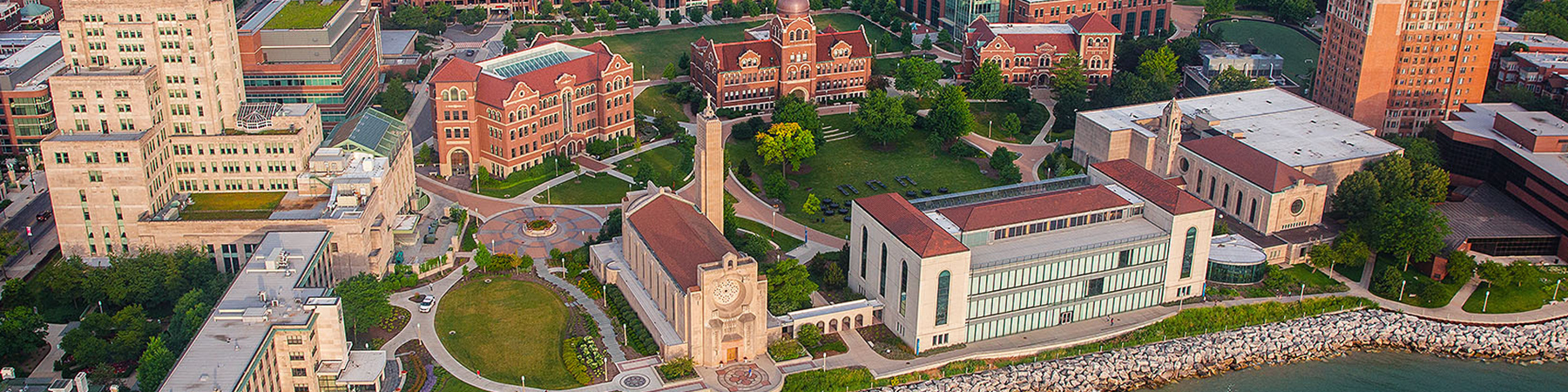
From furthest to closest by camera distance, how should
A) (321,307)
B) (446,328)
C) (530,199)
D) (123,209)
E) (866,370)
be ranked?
(530,199) → (123,209) → (446,328) → (866,370) → (321,307)

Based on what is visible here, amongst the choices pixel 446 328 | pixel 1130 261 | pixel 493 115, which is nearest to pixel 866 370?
pixel 1130 261

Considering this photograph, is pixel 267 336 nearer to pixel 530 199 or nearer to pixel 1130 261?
pixel 530 199

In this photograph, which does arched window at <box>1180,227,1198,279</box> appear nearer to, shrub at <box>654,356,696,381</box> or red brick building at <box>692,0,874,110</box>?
shrub at <box>654,356,696,381</box>

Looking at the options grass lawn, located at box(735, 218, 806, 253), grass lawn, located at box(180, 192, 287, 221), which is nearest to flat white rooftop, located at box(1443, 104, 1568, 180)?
grass lawn, located at box(735, 218, 806, 253)

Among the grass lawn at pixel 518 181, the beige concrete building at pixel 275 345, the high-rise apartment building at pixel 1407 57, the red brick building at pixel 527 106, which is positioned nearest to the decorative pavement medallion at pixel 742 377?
the beige concrete building at pixel 275 345

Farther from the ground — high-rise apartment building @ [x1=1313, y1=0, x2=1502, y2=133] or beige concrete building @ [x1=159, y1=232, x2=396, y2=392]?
high-rise apartment building @ [x1=1313, y1=0, x2=1502, y2=133]

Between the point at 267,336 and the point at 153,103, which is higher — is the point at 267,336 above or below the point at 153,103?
below
